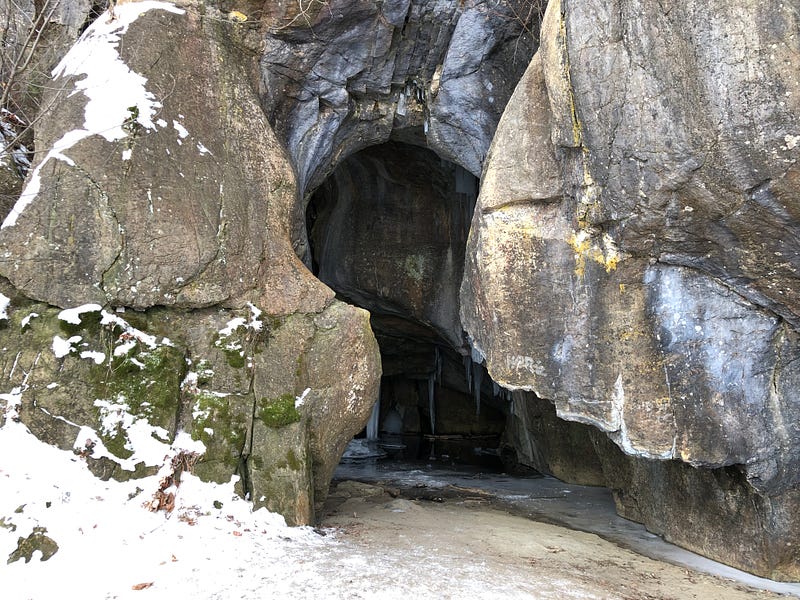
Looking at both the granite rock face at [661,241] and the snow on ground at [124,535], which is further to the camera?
the granite rock face at [661,241]

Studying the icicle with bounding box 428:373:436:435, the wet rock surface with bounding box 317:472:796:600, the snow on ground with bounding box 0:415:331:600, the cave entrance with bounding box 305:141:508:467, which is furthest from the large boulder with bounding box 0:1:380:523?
the icicle with bounding box 428:373:436:435

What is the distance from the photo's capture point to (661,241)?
537 centimetres

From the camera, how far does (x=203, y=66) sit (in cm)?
673

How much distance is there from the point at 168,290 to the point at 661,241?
14.5ft

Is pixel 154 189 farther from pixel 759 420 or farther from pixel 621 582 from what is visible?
pixel 759 420

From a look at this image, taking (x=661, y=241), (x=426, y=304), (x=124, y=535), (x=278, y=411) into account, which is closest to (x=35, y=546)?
(x=124, y=535)

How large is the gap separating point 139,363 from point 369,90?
504cm

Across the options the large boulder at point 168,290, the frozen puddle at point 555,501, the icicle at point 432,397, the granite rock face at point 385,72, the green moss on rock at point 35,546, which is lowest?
the frozen puddle at point 555,501

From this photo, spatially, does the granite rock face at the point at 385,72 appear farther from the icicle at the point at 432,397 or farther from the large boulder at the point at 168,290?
the icicle at the point at 432,397

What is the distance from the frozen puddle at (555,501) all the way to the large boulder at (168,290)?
313cm

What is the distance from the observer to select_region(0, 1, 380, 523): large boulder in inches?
206

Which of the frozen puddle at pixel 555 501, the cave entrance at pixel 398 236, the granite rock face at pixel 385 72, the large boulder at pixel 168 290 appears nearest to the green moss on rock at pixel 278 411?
the large boulder at pixel 168 290

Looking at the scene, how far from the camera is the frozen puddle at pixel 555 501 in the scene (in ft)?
19.2

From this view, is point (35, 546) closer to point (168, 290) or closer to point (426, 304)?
point (168, 290)
